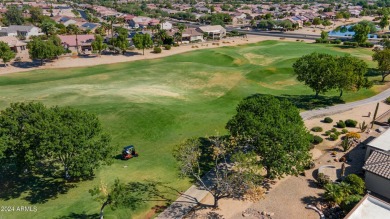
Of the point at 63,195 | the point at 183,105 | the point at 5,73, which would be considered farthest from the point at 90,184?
the point at 5,73

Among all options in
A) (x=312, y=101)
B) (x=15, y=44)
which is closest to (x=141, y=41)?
(x=15, y=44)

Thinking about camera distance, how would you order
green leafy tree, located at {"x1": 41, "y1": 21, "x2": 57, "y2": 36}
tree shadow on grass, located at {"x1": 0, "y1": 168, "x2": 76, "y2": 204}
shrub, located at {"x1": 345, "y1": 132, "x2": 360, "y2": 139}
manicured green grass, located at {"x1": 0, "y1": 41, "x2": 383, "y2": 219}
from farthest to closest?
1. green leafy tree, located at {"x1": 41, "y1": 21, "x2": 57, "y2": 36}
2. shrub, located at {"x1": 345, "y1": 132, "x2": 360, "y2": 139}
3. manicured green grass, located at {"x1": 0, "y1": 41, "x2": 383, "y2": 219}
4. tree shadow on grass, located at {"x1": 0, "y1": 168, "x2": 76, "y2": 204}

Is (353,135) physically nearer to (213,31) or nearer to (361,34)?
(361,34)

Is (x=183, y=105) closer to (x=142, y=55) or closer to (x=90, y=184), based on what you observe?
(x=90, y=184)

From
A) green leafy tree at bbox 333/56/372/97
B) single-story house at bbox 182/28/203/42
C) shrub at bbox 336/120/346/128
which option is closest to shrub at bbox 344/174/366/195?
shrub at bbox 336/120/346/128

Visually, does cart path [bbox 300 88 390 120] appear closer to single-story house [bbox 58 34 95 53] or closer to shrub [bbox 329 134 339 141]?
shrub [bbox 329 134 339 141]

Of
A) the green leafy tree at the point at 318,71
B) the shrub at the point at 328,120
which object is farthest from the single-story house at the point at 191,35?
the shrub at the point at 328,120
